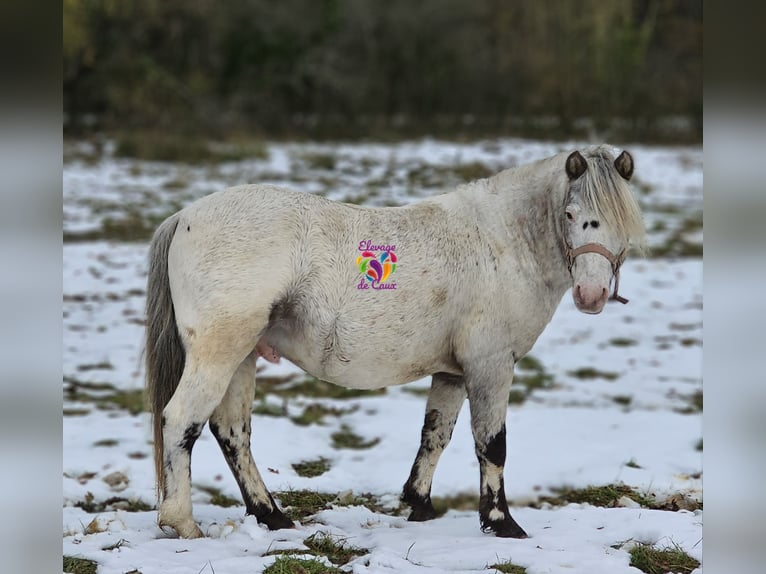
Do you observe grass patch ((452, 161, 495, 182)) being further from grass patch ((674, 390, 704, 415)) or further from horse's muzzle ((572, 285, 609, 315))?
horse's muzzle ((572, 285, 609, 315))

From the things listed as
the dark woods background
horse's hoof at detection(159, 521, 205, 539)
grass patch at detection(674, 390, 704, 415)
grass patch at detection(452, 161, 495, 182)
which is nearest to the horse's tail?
horse's hoof at detection(159, 521, 205, 539)

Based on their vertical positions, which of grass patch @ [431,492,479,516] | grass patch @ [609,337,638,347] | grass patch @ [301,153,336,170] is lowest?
grass patch @ [431,492,479,516]

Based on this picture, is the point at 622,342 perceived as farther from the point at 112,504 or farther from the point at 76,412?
the point at 112,504

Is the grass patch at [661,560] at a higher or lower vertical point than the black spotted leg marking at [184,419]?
lower

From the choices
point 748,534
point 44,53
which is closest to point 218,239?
point 44,53

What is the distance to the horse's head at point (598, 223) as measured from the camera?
3.60 m

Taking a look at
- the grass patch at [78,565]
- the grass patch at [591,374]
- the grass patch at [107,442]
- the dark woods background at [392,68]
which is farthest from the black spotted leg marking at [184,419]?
the dark woods background at [392,68]

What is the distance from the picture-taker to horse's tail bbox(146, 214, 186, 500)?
3.85m

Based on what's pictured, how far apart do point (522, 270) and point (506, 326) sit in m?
0.30

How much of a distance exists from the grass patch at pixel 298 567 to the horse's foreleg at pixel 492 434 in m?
0.91

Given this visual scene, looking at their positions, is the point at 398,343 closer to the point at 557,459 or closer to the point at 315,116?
the point at 557,459

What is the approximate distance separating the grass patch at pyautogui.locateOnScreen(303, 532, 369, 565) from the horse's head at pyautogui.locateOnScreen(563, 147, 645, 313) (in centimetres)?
153

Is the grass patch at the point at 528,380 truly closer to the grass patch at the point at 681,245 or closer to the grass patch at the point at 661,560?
the grass patch at the point at 661,560

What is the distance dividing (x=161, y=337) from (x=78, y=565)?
108cm
